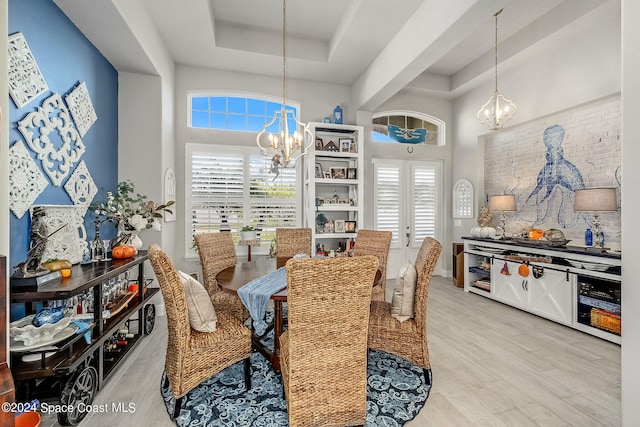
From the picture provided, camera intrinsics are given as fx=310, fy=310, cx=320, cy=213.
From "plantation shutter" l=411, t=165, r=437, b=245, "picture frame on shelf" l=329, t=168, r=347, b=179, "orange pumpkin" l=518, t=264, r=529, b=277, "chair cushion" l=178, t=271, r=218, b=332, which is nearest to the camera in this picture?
"chair cushion" l=178, t=271, r=218, b=332

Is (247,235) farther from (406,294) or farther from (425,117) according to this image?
(425,117)

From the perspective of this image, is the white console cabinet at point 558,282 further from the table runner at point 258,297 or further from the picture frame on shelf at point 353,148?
the table runner at point 258,297

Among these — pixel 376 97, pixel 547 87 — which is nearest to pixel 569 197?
pixel 547 87

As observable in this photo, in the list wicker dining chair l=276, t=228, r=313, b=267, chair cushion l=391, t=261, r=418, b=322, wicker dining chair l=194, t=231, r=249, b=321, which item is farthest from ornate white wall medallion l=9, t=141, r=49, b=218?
chair cushion l=391, t=261, r=418, b=322

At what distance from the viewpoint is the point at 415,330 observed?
7.51ft

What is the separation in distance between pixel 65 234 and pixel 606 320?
16.8ft

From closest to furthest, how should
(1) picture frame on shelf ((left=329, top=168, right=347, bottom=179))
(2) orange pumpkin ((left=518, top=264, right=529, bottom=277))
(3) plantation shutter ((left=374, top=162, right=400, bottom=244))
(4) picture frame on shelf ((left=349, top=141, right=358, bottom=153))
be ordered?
(2) orange pumpkin ((left=518, top=264, right=529, bottom=277))
(1) picture frame on shelf ((left=329, top=168, right=347, bottom=179))
(4) picture frame on shelf ((left=349, top=141, right=358, bottom=153))
(3) plantation shutter ((left=374, top=162, right=400, bottom=244))

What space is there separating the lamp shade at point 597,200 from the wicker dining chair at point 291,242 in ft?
10.4

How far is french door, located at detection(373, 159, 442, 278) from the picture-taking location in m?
5.69

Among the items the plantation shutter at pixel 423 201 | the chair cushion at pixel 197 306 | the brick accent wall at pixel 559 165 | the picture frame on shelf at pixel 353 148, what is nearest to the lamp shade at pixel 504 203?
the brick accent wall at pixel 559 165

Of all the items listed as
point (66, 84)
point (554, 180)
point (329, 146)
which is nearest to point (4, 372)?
point (66, 84)

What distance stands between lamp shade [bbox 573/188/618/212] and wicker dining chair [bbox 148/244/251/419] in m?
3.89

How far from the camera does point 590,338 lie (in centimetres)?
322

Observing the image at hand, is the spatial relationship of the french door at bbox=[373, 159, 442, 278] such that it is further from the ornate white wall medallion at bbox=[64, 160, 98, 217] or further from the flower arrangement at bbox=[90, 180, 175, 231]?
the ornate white wall medallion at bbox=[64, 160, 98, 217]
